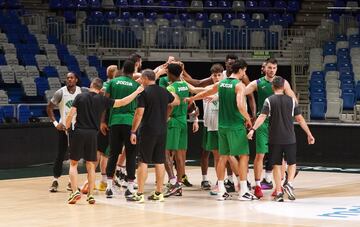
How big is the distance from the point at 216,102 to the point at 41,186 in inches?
142

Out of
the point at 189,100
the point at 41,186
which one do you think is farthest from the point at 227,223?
the point at 41,186

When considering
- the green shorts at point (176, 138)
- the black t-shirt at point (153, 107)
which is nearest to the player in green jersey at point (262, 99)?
the green shorts at point (176, 138)

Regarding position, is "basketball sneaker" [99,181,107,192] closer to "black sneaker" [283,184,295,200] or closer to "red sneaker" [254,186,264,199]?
"red sneaker" [254,186,264,199]

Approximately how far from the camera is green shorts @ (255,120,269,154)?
14.8 m

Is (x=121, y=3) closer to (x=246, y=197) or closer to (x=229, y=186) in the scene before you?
(x=229, y=186)

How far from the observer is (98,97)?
13.6 m

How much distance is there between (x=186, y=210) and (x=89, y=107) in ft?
7.18

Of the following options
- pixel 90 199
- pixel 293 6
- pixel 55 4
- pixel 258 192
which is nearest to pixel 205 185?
pixel 258 192

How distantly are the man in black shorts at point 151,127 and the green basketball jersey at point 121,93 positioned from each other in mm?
616

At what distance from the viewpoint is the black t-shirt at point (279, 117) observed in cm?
1388

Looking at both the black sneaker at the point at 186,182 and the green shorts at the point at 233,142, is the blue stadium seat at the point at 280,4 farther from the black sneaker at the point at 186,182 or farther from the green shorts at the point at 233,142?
the green shorts at the point at 233,142

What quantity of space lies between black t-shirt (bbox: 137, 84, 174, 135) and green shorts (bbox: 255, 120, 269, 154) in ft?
6.42

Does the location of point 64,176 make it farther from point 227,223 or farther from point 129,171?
point 227,223

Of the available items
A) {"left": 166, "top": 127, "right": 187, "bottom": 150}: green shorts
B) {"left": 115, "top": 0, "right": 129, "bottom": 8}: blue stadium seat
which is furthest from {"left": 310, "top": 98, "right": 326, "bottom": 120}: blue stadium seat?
{"left": 166, "top": 127, "right": 187, "bottom": 150}: green shorts
